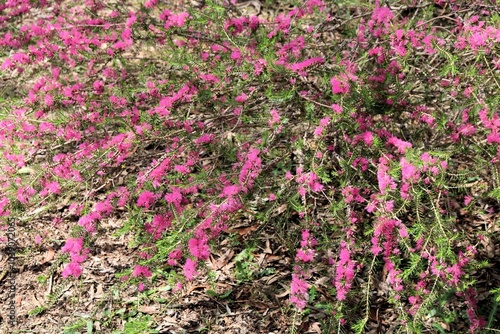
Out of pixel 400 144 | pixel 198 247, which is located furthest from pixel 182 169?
pixel 400 144

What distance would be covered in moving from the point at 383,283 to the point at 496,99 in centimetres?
147

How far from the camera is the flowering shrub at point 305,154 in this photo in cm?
237

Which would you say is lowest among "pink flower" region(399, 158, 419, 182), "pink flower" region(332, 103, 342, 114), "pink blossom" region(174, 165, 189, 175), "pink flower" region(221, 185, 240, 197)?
"pink blossom" region(174, 165, 189, 175)

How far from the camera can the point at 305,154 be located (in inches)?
119

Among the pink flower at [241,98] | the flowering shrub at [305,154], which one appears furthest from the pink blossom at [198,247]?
the pink flower at [241,98]

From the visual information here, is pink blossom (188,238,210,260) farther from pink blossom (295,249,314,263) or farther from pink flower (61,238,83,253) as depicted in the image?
pink flower (61,238,83,253)

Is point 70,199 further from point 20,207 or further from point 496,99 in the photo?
point 496,99

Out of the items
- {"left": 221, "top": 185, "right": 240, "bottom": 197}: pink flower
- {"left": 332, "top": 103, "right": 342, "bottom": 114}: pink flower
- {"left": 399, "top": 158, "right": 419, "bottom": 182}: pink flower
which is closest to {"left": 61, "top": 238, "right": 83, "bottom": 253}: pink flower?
{"left": 221, "top": 185, "right": 240, "bottom": 197}: pink flower

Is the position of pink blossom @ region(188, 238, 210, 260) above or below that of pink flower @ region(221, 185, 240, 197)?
below

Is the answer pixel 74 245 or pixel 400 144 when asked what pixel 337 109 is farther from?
pixel 74 245

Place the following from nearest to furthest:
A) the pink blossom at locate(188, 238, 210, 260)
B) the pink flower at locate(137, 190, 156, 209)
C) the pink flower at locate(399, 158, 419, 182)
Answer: the pink flower at locate(399, 158, 419, 182) → the pink blossom at locate(188, 238, 210, 260) → the pink flower at locate(137, 190, 156, 209)

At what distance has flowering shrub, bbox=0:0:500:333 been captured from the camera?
7.79ft

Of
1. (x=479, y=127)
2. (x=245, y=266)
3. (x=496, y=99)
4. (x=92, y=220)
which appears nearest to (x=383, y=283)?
(x=245, y=266)

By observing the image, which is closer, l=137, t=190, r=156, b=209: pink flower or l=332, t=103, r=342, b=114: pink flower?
l=332, t=103, r=342, b=114: pink flower
